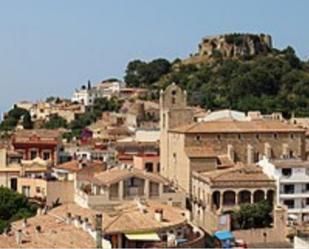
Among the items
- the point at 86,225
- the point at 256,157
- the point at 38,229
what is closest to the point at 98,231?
the point at 86,225

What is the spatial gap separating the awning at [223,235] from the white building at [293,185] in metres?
4.44

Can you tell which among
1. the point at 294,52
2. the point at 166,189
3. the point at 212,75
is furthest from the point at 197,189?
the point at 294,52

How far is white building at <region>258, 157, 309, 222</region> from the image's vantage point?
115ft

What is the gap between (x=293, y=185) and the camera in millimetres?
35219

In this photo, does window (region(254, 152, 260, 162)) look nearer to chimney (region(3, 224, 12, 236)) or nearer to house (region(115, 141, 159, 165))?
house (region(115, 141, 159, 165))

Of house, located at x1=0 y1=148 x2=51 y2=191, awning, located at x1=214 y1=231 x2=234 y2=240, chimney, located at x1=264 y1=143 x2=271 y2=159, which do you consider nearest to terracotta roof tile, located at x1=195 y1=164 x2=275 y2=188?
chimney, located at x1=264 y1=143 x2=271 y2=159

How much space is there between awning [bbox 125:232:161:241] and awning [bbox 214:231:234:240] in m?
4.73

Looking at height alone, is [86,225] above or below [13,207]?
above

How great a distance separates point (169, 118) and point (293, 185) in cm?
872

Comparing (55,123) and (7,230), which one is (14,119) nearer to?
(55,123)

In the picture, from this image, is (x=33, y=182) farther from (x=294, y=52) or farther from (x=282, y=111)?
(x=294, y=52)

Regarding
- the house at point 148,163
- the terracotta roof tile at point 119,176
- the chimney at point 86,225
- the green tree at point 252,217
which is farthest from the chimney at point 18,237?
the house at point 148,163

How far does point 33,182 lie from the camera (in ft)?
127

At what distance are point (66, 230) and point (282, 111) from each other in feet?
154
